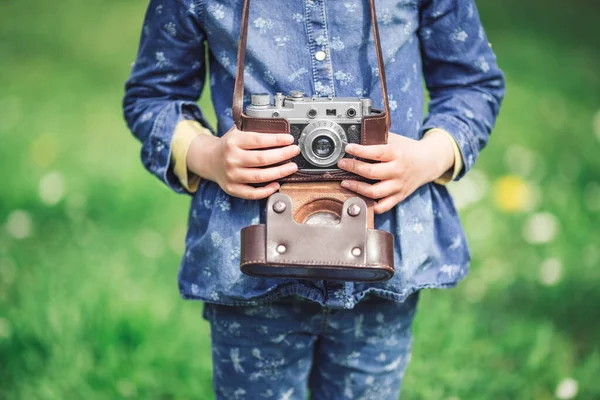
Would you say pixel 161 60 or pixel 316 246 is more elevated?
pixel 161 60

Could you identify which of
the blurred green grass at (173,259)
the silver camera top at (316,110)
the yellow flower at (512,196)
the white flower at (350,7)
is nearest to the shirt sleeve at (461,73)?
the white flower at (350,7)

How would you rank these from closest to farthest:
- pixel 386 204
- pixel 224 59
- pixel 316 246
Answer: pixel 316 246
pixel 386 204
pixel 224 59

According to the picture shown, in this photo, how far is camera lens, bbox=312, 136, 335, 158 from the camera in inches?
41.6

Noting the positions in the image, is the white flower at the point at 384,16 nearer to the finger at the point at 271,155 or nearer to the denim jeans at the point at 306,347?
the finger at the point at 271,155

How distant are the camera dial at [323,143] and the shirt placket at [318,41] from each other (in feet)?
0.49

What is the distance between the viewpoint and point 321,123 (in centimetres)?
104

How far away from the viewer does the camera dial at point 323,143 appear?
A: 3.43 ft

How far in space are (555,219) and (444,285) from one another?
1.41m

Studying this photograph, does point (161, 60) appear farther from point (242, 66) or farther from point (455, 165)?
point (455, 165)

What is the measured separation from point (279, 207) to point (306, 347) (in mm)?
372

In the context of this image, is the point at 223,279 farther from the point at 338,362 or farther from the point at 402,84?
the point at 402,84

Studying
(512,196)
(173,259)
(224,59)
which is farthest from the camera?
(512,196)

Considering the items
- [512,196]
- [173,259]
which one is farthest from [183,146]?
[512,196]

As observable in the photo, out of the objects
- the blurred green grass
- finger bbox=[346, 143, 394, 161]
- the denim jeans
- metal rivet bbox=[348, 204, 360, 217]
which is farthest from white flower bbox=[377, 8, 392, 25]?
the blurred green grass
